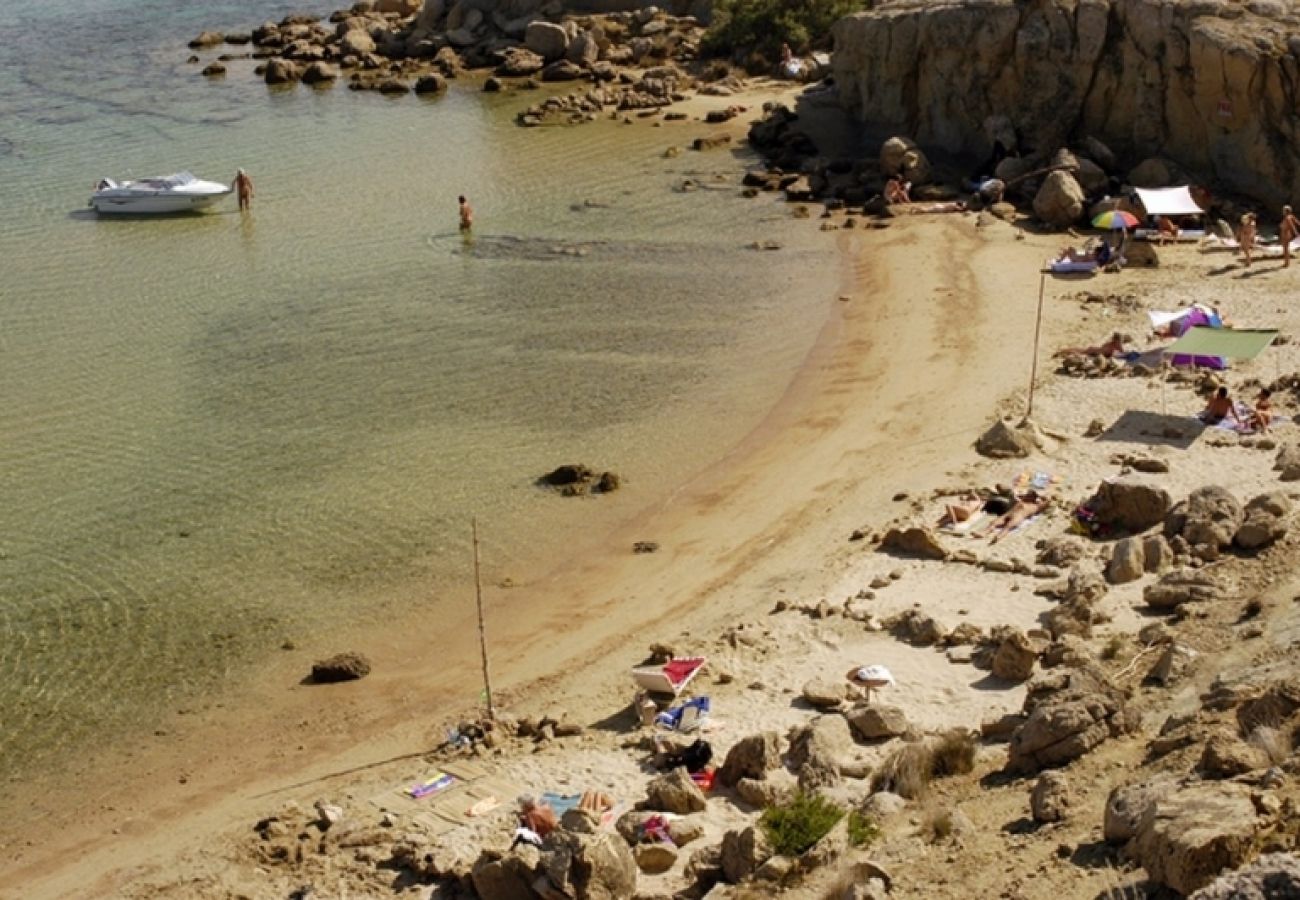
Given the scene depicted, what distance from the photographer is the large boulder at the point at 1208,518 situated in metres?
21.9

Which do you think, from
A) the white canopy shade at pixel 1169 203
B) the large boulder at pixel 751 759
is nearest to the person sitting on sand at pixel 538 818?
the large boulder at pixel 751 759

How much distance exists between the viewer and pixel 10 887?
60.7 feet

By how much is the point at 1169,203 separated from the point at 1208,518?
1625cm

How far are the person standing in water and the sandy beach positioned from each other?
18.5 meters

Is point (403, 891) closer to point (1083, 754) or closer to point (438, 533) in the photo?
point (1083, 754)

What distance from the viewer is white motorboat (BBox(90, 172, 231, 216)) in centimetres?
4459

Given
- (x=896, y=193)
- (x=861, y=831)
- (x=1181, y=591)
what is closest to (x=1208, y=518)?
(x=1181, y=591)

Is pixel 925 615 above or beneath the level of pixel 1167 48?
beneath

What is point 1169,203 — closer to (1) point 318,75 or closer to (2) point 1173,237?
(2) point 1173,237

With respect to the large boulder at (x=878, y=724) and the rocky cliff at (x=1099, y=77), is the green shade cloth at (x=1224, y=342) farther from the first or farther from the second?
the rocky cliff at (x=1099, y=77)

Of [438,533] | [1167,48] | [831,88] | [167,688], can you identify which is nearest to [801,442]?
[438,533]

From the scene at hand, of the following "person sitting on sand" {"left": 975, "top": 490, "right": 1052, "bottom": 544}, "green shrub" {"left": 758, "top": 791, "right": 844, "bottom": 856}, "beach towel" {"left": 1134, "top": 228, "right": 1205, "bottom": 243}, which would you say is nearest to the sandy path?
"person sitting on sand" {"left": 975, "top": 490, "right": 1052, "bottom": 544}

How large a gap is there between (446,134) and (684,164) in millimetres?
8808

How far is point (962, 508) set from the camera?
81.4 feet
